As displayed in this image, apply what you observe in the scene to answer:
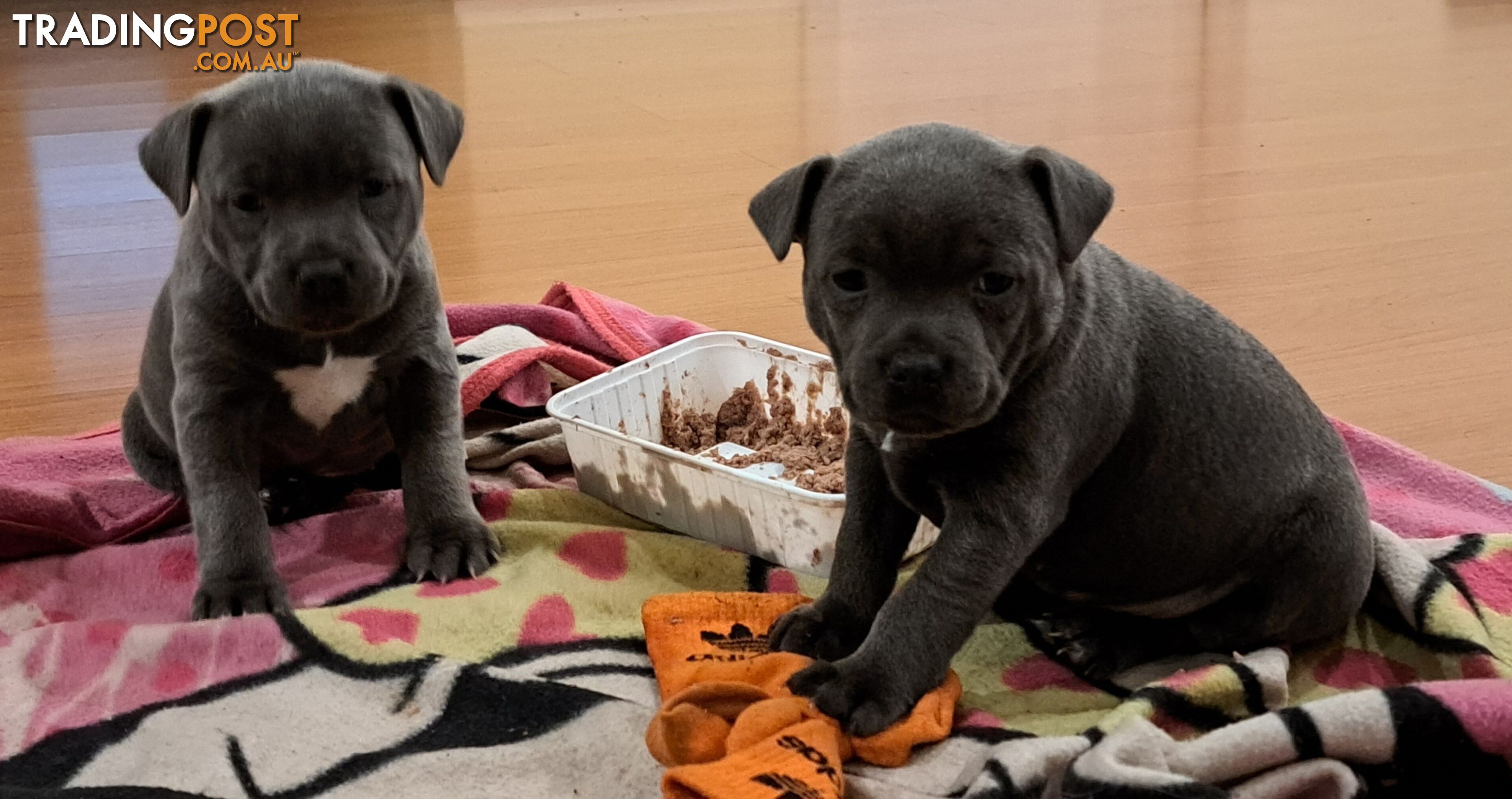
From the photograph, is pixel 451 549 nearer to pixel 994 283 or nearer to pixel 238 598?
pixel 238 598

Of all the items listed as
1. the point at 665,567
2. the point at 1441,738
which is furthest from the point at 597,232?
the point at 1441,738

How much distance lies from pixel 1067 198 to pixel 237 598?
142 cm

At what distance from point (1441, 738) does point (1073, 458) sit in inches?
22.5

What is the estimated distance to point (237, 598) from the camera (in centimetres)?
240

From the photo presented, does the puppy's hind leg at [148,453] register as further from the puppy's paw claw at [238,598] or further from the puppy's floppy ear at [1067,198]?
the puppy's floppy ear at [1067,198]

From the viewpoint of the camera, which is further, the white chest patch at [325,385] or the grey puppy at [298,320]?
the white chest patch at [325,385]

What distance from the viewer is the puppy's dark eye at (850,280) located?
6.33 ft

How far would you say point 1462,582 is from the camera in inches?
92.8

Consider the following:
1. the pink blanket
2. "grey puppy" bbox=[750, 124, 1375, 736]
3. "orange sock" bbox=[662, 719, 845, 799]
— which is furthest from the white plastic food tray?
"orange sock" bbox=[662, 719, 845, 799]

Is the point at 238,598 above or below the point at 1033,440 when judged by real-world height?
below

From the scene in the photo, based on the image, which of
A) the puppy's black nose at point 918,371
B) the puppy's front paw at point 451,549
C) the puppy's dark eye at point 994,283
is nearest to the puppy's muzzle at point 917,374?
the puppy's black nose at point 918,371

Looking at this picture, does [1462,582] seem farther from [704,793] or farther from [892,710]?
[704,793]

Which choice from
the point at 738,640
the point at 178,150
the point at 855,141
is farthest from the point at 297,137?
the point at 855,141

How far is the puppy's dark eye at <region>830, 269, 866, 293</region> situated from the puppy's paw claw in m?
1.04
